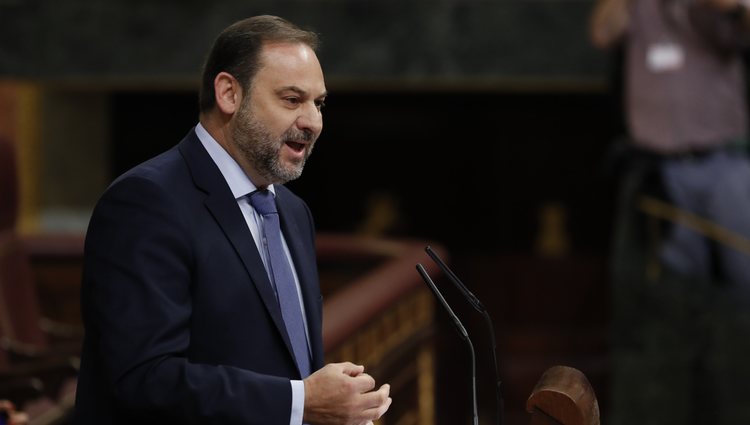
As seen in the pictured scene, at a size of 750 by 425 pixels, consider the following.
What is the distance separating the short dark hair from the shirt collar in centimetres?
6

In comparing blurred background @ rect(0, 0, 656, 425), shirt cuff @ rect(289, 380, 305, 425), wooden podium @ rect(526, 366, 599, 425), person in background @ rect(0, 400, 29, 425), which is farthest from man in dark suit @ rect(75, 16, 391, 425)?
blurred background @ rect(0, 0, 656, 425)

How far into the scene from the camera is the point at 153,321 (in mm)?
1801

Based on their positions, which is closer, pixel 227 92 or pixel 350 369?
pixel 350 369

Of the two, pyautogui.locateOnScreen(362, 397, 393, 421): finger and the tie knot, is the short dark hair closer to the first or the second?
the tie knot

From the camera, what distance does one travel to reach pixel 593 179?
7781 millimetres

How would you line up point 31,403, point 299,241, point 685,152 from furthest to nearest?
point 685,152
point 31,403
point 299,241

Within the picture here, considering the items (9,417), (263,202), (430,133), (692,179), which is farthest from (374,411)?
(430,133)

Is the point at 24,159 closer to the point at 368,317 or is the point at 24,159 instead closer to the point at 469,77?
the point at 469,77

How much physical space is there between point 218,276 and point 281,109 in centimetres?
27

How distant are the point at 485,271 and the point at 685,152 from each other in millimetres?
2313

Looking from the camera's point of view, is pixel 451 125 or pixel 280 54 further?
pixel 451 125

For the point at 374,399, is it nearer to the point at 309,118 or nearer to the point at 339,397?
the point at 339,397

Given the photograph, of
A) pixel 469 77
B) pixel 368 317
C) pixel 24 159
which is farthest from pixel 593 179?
pixel 368 317

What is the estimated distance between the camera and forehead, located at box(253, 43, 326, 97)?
1940 millimetres
